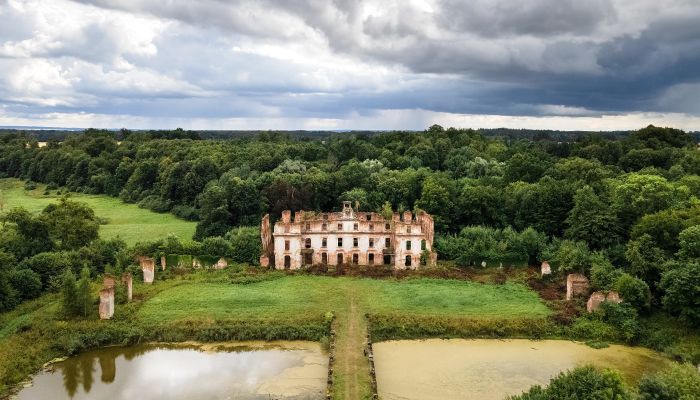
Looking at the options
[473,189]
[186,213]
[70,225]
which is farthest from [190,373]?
[186,213]

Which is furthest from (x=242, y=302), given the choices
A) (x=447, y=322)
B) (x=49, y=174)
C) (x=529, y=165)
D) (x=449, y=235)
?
(x=49, y=174)

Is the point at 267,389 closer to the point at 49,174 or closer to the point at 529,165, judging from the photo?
the point at 529,165

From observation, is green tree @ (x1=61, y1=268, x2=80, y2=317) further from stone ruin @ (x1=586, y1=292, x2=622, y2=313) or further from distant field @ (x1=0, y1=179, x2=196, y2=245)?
stone ruin @ (x1=586, y1=292, x2=622, y2=313)

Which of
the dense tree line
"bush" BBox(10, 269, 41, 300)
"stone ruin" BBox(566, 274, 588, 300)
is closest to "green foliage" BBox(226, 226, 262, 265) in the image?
the dense tree line

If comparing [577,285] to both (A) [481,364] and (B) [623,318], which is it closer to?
(B) [623,318]

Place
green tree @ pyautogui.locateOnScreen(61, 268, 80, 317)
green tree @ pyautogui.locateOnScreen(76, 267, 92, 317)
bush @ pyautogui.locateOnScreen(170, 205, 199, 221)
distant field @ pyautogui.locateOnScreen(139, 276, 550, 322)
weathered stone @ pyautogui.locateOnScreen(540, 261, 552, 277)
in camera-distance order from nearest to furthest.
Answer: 1. green tree @ pyautogui.locateOnScreen(61, 268, 80, 317)
2. green tree @ pyautogui.locateOnScreen(76, 267, 92, 317)
3. distant field @ pyautogui.locateOnScreen(139, 276, 550, 322)
4. weathered stone @ pyautogui.locateOnScreen(540, 261, 552, 277)
5. bush @ pyautogui.locateOnScreen(170, 205, 199, 221)

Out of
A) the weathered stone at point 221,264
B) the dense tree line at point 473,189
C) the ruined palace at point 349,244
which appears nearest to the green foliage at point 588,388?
the dense tree line at point 473,189
